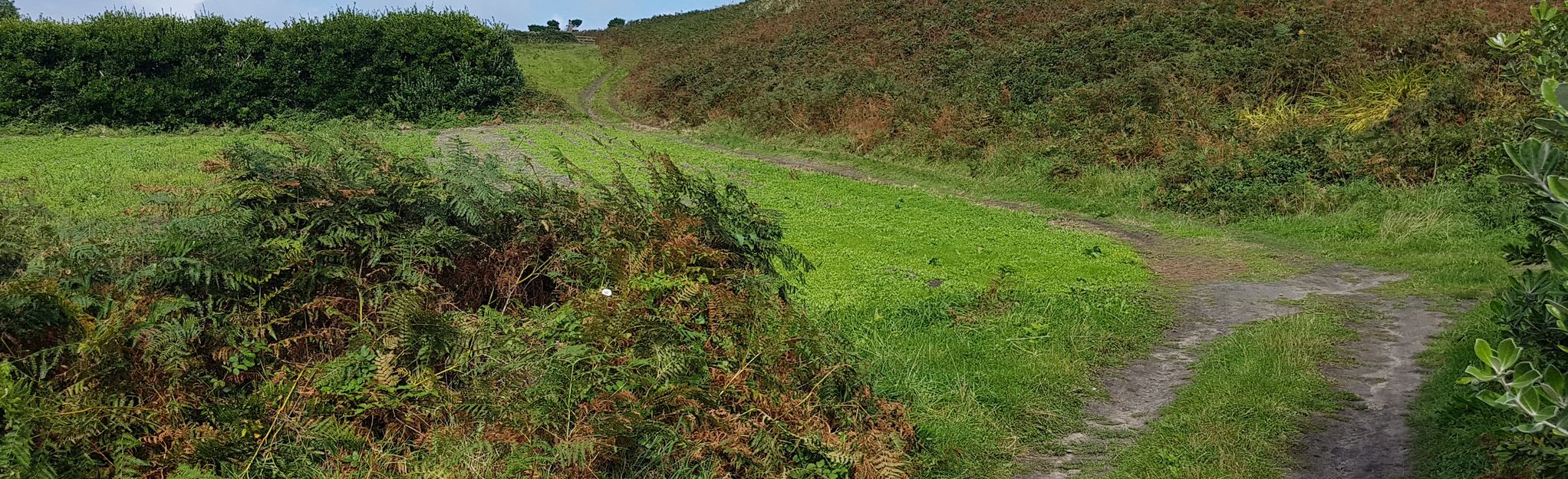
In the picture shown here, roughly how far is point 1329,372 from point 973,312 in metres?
2.68

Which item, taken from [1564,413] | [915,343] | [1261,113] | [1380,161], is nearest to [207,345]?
[915,343]

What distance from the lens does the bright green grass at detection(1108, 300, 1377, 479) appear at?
549 centimetres

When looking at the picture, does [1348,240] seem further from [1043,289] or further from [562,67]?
[562,67]

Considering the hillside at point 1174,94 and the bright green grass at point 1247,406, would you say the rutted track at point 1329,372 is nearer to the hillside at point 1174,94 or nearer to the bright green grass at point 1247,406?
the bright green grass at point 1247,406

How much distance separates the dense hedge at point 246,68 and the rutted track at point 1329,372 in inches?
905

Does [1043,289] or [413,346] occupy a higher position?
[413,346]

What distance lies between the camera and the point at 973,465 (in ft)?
18.1

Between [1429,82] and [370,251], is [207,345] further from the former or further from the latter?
[1429,82]

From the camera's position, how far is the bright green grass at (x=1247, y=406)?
549cm

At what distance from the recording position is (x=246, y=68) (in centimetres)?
2606

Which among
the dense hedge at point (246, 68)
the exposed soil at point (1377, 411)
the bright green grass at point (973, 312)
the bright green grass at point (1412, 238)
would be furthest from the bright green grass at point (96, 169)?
the bright green grass at point (1412, 238)

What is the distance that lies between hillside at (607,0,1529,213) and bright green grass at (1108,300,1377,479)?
443 cm

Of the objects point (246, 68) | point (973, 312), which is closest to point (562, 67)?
point (246, 68)

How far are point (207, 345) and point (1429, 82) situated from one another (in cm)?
1790
